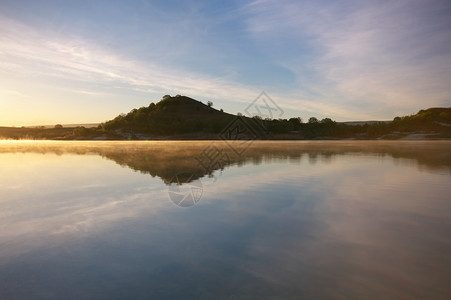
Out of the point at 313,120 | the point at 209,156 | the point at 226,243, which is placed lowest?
the point at 209,156

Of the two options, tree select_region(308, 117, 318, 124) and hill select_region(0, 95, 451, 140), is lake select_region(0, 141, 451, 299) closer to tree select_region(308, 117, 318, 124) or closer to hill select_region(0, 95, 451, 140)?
hill select_region(0, 95, 451, 140)

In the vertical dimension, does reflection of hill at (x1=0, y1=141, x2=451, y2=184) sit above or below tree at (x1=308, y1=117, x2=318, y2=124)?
below

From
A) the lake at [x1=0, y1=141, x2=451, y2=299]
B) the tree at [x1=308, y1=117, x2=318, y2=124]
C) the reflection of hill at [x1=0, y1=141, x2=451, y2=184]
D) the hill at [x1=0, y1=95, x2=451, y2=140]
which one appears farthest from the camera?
the tree at [x1=308, y1=117, x2=318, y2=124]

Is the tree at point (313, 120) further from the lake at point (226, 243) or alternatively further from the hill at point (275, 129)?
the lake at point (226, 243)

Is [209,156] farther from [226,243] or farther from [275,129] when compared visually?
[275,129]

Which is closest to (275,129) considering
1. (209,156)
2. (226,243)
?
(209,156)

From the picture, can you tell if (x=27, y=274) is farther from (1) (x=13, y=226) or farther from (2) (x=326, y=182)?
(2) (x=326, y=182)

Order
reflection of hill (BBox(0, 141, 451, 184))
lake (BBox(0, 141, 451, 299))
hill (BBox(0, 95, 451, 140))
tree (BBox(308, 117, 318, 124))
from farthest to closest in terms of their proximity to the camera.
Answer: tree (BBox(308, 117, 318, 124)), hill (BBox(0, 95, 451, 140)), reflection of hill (BBox(0, 141, 451, 184)), lake (BBox(0, 141, 451, 299))

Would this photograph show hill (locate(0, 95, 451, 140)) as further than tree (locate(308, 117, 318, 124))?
No

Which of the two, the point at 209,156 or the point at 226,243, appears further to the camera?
the point at 209,156

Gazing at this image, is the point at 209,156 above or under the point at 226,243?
under

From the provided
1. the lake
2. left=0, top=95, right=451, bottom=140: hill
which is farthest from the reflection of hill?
left=0, top=95, right=451, bottom=140: hill

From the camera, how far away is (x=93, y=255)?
579 centimetres

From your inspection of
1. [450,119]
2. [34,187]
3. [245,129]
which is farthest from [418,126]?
[34,187]
